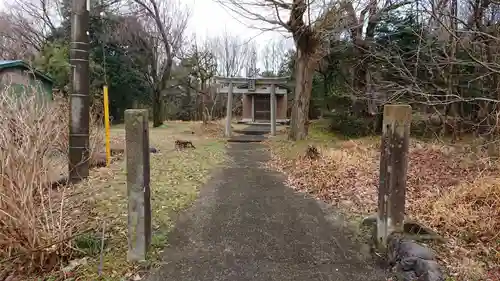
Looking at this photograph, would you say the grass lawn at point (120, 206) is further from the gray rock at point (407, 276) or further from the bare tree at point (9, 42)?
the bare tree at point (9, 42)

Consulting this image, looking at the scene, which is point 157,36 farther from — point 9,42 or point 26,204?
point 26,204

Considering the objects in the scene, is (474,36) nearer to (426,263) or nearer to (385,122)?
(385,122)

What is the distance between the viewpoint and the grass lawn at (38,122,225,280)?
305cm

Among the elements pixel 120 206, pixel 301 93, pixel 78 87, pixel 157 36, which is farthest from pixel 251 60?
pixel 120 206

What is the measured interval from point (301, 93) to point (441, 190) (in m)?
7.48

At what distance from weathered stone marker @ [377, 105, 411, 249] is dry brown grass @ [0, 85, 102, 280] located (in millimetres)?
3021

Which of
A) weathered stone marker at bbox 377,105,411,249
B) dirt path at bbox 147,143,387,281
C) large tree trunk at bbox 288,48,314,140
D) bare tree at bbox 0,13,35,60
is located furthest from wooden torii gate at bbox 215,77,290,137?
bare tree at bbox 0,13,35,60

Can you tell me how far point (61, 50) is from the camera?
15.4m

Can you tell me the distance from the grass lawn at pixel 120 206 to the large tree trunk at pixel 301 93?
14.9 feet

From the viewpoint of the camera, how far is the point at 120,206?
4.45 metres

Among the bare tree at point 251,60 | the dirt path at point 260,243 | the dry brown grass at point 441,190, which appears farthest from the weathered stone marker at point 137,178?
the bare tree at point 251,60

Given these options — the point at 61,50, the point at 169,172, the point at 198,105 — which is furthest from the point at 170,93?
the point at 169,172

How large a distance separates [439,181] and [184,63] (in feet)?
66.9

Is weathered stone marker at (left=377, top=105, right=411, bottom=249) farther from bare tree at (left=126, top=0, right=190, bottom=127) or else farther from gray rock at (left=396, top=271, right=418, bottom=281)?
bare tree at (left=126, top=0, right=190, bottom=127)
